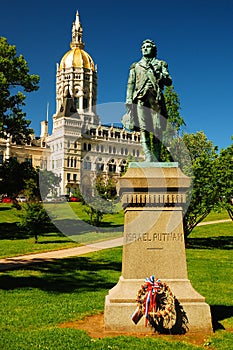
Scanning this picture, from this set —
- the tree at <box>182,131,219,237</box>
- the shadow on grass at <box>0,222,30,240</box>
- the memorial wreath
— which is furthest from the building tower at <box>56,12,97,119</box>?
the memorial wreath

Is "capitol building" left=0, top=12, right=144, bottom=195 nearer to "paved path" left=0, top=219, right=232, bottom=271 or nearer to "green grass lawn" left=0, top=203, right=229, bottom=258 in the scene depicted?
"green grass lawn" left=0, top=203, right=229, bottom=258

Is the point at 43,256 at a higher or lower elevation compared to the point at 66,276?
higher

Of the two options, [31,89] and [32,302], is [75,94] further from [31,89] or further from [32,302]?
[32,302]

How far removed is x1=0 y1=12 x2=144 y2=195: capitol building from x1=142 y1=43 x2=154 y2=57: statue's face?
6766 cm

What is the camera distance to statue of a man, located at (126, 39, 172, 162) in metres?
7.19

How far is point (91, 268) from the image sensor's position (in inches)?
559

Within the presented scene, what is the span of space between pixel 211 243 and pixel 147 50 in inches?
656

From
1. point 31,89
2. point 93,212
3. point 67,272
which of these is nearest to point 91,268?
point 67,272

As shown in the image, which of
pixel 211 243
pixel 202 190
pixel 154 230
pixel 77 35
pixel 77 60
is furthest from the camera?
pixel 77 35

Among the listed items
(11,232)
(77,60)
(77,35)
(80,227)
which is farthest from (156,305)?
(77,35)

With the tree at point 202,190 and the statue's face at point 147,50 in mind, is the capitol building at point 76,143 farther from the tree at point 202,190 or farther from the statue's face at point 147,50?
the statue's face at point 147,50

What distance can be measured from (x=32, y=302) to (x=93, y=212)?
18675 millimetres

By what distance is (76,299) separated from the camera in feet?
29.8

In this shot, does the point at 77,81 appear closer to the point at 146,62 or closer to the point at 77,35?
the point at 77,35
